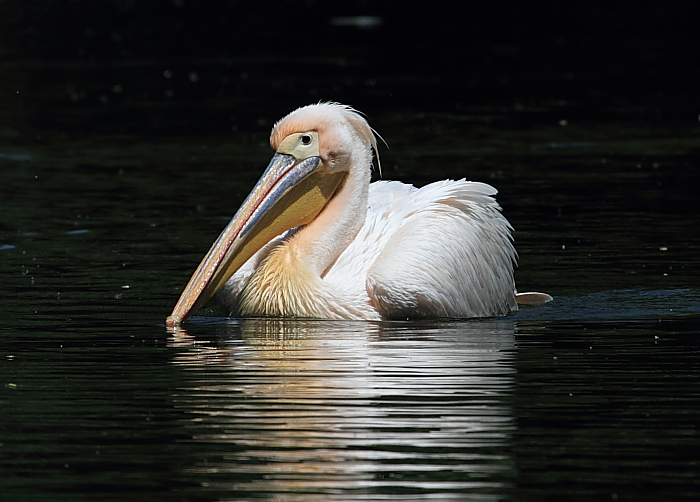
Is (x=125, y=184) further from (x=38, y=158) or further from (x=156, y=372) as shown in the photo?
(x=156, y=372)

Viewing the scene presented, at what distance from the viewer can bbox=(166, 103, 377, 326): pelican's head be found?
25.2 feet

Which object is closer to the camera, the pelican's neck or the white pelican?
the white pelican

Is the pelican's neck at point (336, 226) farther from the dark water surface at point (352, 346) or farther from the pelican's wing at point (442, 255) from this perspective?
the dark water surface at point (352, 346)

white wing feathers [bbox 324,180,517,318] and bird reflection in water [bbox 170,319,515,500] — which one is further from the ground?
white wing feathers [bbox 324,180,517,318]

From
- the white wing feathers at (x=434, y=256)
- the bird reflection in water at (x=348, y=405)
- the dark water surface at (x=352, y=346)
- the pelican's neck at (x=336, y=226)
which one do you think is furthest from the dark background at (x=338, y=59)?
the bird reflection in water at (x=348, y=405)

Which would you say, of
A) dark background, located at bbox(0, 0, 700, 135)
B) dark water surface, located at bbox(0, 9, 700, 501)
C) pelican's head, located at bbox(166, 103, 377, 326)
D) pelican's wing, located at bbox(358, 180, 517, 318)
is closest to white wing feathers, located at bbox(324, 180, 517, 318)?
pelican's wing, located at bbox(358, 180, 517, 318)

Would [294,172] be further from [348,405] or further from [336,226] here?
[348,405]

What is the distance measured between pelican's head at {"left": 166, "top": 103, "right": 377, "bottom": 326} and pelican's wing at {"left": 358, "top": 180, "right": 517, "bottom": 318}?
1.19 ft

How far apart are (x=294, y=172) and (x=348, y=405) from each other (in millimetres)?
2336

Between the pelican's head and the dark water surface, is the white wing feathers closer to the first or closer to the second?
→ the dark water surface

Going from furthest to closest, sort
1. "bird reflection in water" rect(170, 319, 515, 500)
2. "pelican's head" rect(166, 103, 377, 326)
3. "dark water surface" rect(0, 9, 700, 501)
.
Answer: "pelican's head" rect(166, 103, 377, 326) → "dark water surface" rect(0, 9, 700, 501) → "bird reflection in water" rect(170, 319, 515, 500)

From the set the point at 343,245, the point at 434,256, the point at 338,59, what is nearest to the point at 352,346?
the point at 434,256

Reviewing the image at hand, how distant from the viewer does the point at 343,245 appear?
7820mm

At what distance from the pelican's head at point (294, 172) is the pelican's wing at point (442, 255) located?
36cm
